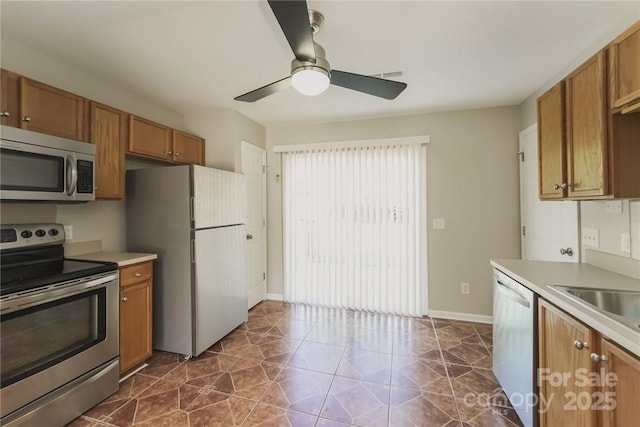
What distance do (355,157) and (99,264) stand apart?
2.76 meters

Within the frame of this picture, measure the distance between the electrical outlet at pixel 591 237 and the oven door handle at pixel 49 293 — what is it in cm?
341

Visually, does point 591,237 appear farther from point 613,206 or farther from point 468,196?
point 468,196

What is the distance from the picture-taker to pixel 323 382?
2.08m

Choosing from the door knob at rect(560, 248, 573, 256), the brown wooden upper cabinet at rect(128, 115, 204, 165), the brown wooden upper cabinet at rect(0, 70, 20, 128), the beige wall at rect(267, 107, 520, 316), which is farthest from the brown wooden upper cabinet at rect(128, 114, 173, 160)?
the door knob at rect(560, 248, 573, 256)

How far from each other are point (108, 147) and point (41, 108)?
46 centimetres

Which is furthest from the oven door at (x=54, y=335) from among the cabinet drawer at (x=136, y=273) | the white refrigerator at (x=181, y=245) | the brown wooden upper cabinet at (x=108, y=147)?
the brown wooden upper cabinet at (x=108, y=147)

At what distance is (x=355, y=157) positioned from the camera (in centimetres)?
346

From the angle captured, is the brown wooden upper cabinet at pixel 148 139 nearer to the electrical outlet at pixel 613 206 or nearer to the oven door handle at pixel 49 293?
the oven door handle at pixel 49 293

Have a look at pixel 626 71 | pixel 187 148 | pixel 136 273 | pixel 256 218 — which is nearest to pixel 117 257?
pixel 136 273

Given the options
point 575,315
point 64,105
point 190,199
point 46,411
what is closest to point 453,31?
point 575,315

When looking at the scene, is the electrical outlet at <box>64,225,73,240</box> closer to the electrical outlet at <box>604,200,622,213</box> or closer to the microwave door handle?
the microwave door handle

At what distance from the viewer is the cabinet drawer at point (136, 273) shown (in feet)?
6.79

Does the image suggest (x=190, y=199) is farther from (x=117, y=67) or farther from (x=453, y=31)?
(x=453, y=31)

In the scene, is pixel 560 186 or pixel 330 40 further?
pixel 330 40
